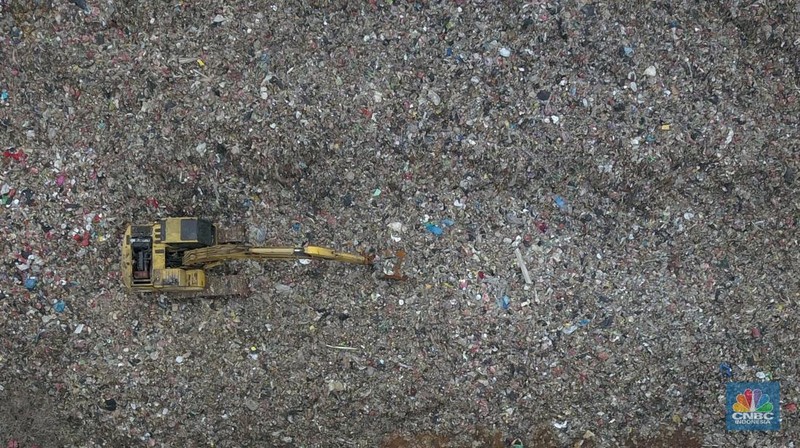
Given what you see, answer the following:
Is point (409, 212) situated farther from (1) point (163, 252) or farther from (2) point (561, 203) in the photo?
(1) point (163, 252)

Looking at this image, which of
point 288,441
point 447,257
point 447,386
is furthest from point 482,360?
point 288,441

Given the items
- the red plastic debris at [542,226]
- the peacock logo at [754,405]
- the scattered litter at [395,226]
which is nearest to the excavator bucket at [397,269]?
the scattered litter at [395,226]

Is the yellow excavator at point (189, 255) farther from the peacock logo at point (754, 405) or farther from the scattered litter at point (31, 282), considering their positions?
the peacock logo at point (754, 405)

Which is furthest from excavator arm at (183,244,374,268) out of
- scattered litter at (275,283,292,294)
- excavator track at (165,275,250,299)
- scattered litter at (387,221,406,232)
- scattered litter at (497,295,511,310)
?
scattered litter at (497,295,511,310)

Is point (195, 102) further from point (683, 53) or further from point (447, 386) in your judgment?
point (683, 53)

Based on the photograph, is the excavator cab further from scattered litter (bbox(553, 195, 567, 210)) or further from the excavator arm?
scattered litter (bbox(553, 195, 567, 210))
